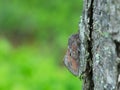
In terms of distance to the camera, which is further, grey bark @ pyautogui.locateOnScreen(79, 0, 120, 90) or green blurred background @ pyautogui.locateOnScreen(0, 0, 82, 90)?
green blurred background @ pyautogui.locateOnScreen(0, 0, 82, 90)

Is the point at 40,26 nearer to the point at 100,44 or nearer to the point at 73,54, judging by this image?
the point at 73,54

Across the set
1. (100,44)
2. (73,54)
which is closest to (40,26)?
(73,54)

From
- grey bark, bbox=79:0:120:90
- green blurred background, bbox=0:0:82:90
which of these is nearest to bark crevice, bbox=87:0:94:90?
grey bark, bbox=79:0:120:90

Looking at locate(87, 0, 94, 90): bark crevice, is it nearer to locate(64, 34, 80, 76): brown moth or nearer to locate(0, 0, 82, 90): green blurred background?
locate(64, 34, 80, 76): brown moth

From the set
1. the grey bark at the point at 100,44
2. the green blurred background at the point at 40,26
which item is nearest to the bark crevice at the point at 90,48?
the grey bark at the point at 100,44

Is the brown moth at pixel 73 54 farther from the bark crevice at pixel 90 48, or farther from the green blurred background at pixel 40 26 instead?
the green blurred background at pixel 40 26

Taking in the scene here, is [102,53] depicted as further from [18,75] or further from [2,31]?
[2,31]

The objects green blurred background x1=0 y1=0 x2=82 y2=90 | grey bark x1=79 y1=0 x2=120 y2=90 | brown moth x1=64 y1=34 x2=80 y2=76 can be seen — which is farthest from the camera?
green blurred background x1=0 y1=0 x2=82 y2=90

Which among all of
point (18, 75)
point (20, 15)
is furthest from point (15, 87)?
point (20, 15)
